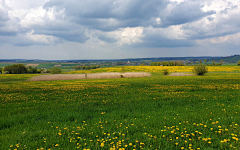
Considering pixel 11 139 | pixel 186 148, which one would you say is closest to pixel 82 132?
pixel 11 139

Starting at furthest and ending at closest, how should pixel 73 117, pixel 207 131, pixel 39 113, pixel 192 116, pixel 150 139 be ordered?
pixel 39 113 < pixel 73 117 < pixel 192 116 < pixel 207 131 < pixel 150 139

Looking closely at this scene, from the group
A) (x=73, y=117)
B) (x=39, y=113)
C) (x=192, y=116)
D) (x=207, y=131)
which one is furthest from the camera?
(x=39, y=113)

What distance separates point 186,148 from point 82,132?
435cm

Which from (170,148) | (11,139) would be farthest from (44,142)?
(170,148)

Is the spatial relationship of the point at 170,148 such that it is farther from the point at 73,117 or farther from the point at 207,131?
the point at 73,117

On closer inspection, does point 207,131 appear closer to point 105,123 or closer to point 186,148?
point 186,148

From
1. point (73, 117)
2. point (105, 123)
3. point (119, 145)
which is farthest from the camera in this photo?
point (73, 117)

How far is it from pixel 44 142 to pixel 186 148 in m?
5.49

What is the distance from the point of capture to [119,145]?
206 inches

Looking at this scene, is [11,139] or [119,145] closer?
[119,145]

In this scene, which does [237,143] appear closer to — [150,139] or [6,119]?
[150,139]

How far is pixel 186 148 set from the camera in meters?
5.25

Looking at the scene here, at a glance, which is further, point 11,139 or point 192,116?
point 192,116

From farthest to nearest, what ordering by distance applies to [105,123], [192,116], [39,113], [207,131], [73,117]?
[39,113]
[73,117]
[192,116]
[105,123]
[207,131]
